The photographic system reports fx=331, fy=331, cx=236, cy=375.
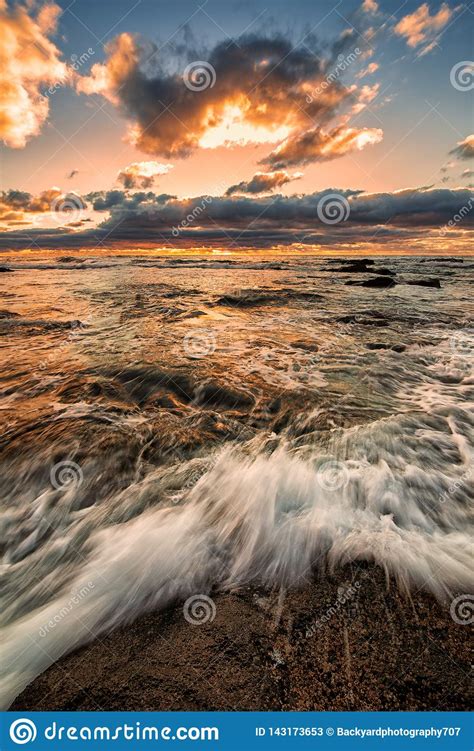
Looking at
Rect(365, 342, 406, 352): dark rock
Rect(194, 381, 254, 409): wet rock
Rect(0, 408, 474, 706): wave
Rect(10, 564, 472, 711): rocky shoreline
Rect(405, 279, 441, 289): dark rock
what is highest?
Rect(10, 564, 472, 711): rocky shoreline

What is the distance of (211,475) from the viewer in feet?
11.8

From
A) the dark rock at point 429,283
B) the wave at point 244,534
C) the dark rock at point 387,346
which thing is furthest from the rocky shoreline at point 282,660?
the dark rock at point 429,283

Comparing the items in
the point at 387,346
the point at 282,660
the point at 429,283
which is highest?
the point at 282,660

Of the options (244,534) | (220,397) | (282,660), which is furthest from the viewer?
(220,397)

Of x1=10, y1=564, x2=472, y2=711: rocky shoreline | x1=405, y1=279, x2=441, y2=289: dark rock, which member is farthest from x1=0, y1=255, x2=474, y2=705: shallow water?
x1=405, y1=279, x2=441, y2=289: dark rock

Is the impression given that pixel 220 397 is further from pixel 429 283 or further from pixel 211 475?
pixel 429 283

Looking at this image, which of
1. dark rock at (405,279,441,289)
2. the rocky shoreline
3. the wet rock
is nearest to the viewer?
the rocky shoreline

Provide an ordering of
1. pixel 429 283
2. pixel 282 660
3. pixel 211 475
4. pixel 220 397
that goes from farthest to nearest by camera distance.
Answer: pixel 429 283 < pixel 220 397 < pixel 211 475 < pixel 282 660

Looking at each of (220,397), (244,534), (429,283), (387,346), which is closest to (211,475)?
(244,534)

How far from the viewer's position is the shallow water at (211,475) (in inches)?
95.7

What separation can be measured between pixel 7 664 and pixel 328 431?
3676mm

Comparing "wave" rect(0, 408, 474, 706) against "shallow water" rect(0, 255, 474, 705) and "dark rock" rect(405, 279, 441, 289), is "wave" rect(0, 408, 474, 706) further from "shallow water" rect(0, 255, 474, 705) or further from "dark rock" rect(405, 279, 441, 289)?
"dark rock" rect(405, 279, 441, 289)

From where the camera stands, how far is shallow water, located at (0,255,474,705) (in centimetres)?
243
